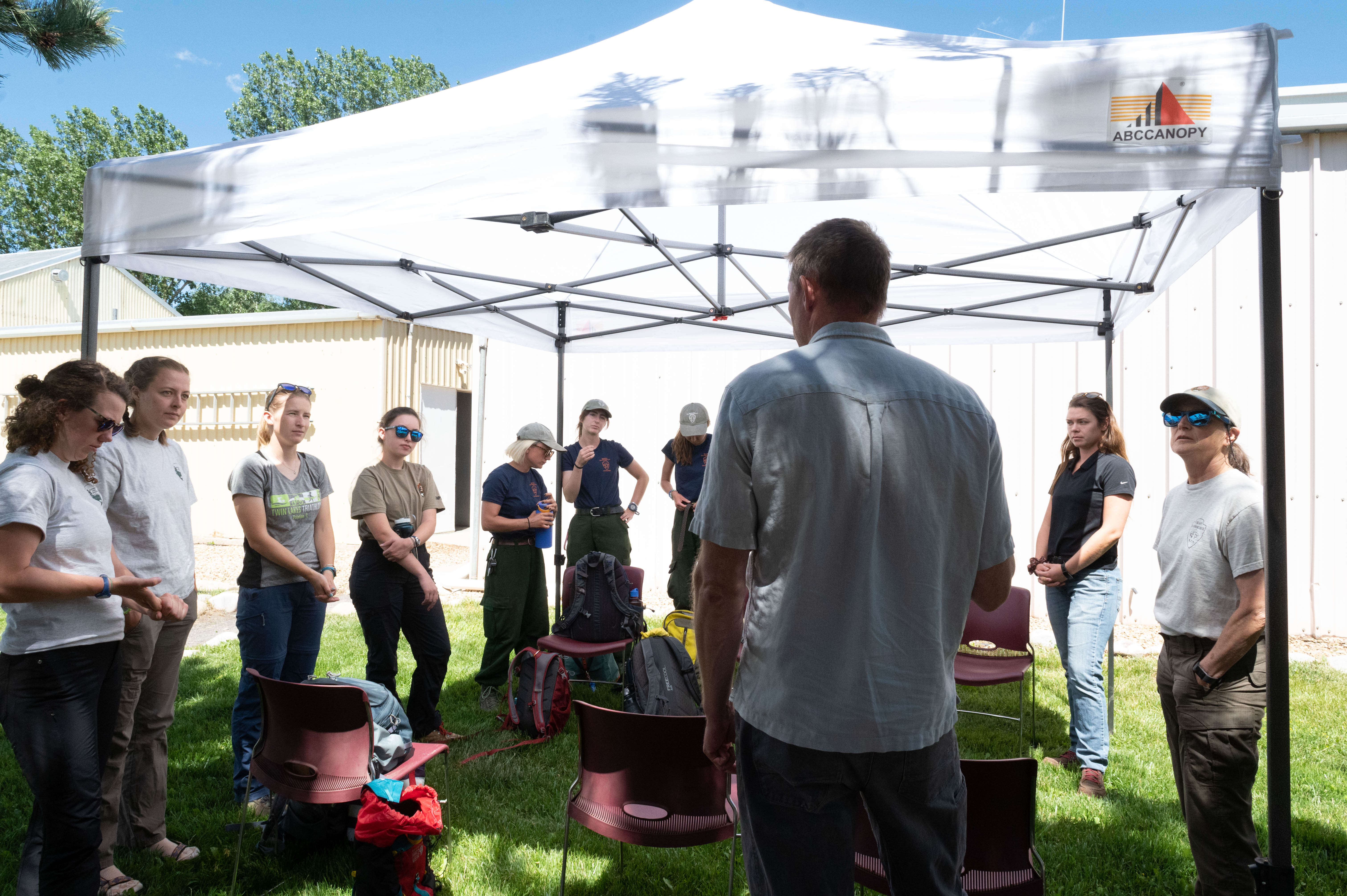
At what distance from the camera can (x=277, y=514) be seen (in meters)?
3.57

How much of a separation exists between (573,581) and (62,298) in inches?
966

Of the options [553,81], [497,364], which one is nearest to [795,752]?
[553,81]

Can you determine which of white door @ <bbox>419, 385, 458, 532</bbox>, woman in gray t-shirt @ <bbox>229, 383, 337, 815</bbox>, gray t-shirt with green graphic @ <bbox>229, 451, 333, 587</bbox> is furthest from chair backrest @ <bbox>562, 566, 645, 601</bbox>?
white door @ <bbox>419, 385, 458, 532</bbox>

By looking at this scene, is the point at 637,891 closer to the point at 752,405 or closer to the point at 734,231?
the point at 752,405

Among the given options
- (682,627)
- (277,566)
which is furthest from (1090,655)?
(277,566)

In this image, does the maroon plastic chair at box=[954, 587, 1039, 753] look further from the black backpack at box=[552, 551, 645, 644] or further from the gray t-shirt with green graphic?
the gray t-shirt with green graphic

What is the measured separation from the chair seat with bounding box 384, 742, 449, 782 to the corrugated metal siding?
21117mm

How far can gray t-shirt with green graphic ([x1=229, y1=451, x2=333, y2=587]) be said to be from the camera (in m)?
3.52

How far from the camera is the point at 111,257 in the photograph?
2891 millimetres

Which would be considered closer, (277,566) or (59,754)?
(59,754)

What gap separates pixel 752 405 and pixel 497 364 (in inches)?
338

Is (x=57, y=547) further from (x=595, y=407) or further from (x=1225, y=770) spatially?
(x=595, y=407)

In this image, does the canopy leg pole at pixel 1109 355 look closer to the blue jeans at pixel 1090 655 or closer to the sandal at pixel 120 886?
the blue jeans at pixel 1090 655

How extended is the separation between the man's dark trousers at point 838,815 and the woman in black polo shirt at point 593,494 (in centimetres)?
462
